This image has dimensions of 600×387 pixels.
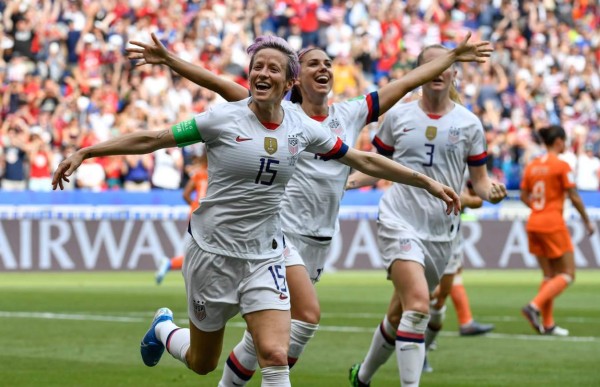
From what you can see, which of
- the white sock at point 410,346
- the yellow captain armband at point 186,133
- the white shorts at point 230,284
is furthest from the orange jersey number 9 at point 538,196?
the yellow captain armband at point 186,133

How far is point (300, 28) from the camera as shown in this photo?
35.2 m

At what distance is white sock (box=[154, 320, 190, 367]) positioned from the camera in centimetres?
929

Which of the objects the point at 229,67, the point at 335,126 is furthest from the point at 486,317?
the point at 229,67

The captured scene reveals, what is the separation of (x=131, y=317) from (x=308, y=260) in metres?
7.94

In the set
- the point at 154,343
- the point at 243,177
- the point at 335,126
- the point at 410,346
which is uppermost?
the point at 243,177

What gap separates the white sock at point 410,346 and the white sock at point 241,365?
1382 millimetres

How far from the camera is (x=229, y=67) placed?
32562mm

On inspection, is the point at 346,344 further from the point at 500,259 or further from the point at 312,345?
the point at 500,259

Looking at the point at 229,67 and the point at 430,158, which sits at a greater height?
the point at 430,158

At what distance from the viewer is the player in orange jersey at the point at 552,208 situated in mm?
17172

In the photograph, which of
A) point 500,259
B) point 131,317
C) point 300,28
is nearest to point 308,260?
point 131,317

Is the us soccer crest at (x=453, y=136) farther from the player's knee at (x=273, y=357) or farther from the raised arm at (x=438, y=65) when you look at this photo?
the player's knee at (x=273, y=357)

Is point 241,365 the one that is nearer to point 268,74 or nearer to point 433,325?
point 268,74

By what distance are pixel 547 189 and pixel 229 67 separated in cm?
1613
